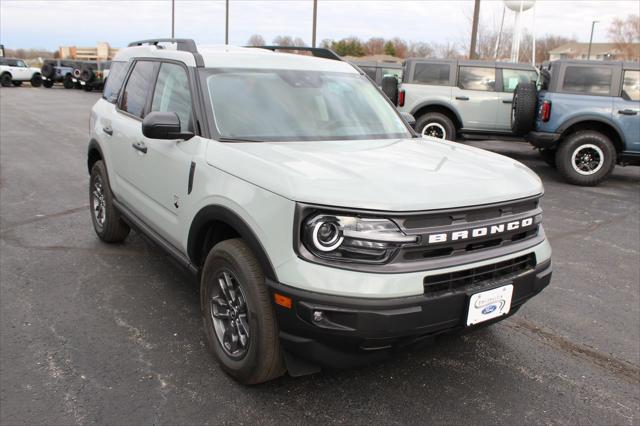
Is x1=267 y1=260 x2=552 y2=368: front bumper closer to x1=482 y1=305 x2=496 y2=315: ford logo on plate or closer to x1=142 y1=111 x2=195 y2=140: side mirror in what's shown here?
x1=482 y1=305 x2=496 y2=315: ford logo on plate

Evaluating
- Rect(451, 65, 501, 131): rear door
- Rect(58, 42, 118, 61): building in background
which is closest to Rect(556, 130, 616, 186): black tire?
Rect(451, 65, 501, 131): rear door

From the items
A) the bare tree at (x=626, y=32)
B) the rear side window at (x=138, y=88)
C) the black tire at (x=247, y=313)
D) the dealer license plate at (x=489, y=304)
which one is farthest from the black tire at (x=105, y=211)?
the bare tree at (x=626, y=32)

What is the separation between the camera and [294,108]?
3.57 metres

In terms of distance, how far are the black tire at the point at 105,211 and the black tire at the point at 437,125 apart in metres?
7.32

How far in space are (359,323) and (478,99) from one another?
959cm

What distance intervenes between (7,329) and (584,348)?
378 cm

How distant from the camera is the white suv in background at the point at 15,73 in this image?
34.1 m

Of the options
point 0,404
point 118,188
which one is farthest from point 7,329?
point 118,188

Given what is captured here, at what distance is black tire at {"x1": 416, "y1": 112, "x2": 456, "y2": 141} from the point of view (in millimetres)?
11039

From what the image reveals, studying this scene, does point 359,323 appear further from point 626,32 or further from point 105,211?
point 626,32

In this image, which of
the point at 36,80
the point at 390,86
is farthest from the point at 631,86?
the point at 36,80

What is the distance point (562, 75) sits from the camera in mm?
9055

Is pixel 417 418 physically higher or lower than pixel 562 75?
lower

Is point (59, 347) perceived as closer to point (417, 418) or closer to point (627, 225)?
point (417, 418)
